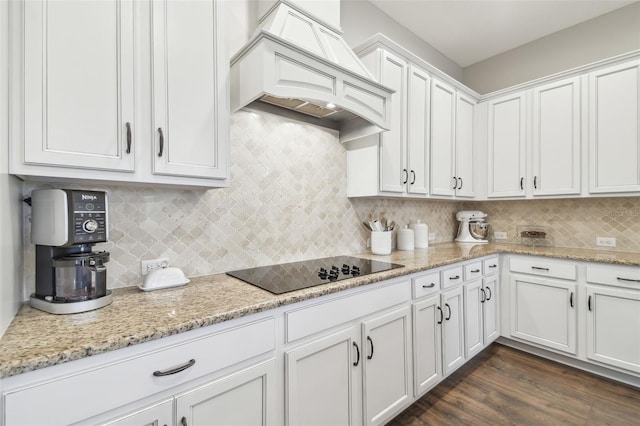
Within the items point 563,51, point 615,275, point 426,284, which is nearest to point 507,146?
point 563,51

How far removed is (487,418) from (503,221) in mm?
2252

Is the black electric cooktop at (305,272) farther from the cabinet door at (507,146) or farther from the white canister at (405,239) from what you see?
the cabinet door at (507,146)

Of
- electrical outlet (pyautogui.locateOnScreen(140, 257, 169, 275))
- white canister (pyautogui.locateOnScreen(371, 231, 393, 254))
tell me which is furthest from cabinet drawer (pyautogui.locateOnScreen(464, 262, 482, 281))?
electrical outlet (pyautogui.locateOnScreen(140, 257, 169, 275))

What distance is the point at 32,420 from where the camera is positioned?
2.48ft

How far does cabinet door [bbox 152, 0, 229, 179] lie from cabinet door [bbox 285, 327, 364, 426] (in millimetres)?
935

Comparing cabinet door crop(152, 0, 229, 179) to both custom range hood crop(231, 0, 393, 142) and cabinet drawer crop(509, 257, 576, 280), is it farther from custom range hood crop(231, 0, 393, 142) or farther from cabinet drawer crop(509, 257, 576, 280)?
cabinet drawer crop(509, 257, 576, 280)

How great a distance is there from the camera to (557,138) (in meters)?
2.81

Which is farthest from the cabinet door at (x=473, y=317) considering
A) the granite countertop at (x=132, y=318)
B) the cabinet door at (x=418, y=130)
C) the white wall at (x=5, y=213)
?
the white wall at (x=5, y=213)

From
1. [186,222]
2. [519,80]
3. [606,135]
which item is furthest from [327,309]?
[519,80]

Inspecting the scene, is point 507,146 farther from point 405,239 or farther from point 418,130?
point 405,239

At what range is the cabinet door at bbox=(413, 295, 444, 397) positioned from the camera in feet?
6.18

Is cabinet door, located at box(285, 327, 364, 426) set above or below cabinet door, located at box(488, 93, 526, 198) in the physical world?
below

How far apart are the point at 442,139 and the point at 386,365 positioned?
207cm

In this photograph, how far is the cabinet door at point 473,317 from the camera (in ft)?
7.70
